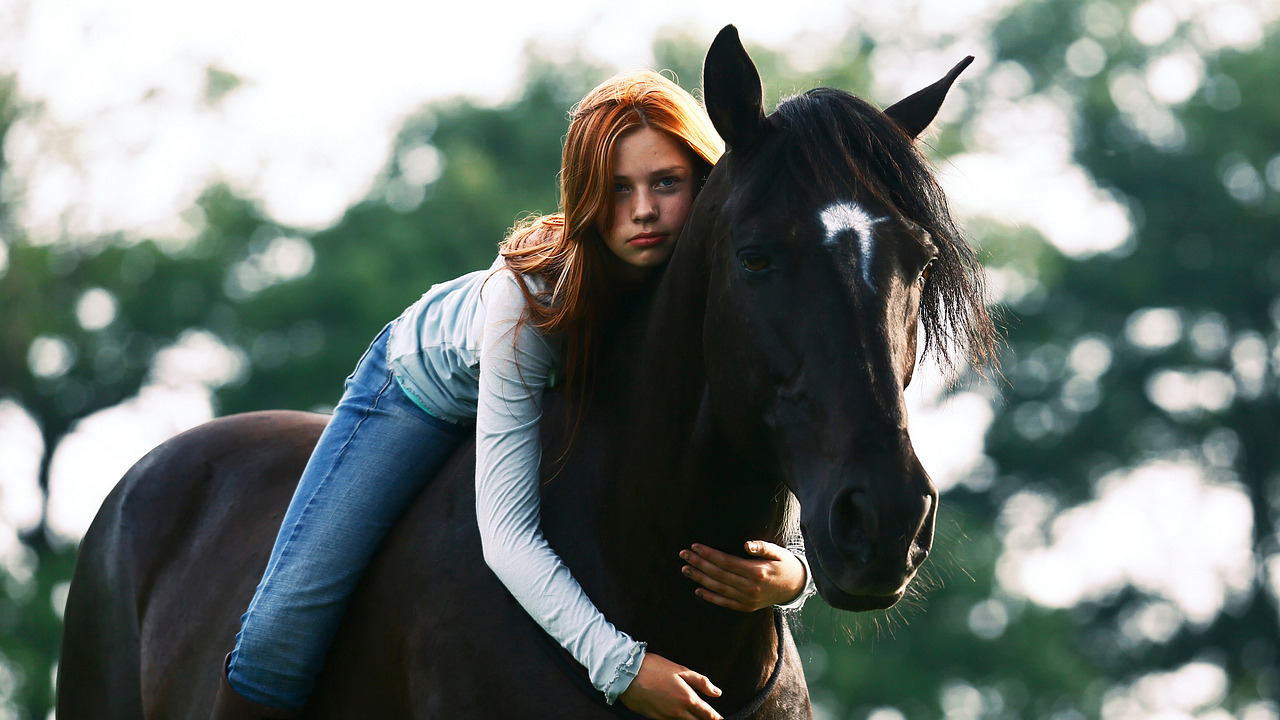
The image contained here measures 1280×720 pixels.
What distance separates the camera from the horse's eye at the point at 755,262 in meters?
2.58

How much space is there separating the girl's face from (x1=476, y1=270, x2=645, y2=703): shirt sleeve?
1.03 ft

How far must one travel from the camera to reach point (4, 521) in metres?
20.2

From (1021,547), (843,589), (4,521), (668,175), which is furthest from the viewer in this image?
(1021,547)

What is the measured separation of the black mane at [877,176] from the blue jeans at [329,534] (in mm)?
1334

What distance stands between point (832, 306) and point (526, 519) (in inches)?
37.2

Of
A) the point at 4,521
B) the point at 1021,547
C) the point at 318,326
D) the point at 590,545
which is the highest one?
the point at 590,545

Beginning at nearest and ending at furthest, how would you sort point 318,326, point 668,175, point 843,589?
1. point 843,589
2. point 668,175
3. point 318,326

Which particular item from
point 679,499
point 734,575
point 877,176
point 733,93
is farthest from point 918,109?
point 734,575

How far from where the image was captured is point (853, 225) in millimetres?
2564

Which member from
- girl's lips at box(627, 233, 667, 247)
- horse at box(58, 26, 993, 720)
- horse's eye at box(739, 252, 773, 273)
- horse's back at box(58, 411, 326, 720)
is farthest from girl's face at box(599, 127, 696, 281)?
horse's back at box(58, 411, 326, 720)

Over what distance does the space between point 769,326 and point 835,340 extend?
0.16 metres

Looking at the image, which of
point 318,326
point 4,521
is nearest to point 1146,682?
point 318,326

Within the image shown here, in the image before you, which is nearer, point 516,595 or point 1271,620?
point 516,595

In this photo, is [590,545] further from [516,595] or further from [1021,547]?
[1021,547]
